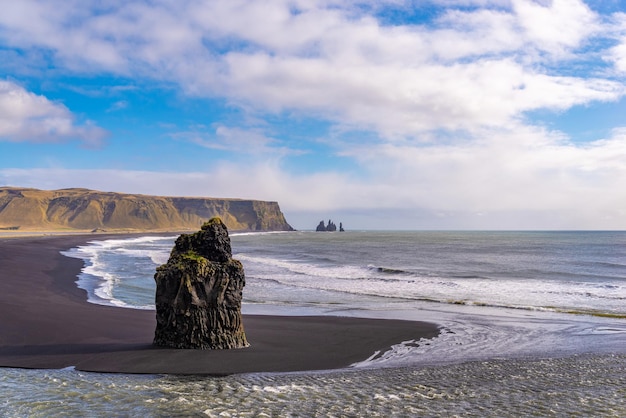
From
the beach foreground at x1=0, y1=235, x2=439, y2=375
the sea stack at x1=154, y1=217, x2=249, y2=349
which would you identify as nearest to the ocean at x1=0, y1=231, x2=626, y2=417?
the beach foreground at x1=0, y1=235, x2=439, y2=375

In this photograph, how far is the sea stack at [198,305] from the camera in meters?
11.5

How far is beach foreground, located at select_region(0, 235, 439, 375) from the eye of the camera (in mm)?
10281

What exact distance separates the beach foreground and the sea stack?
0.37 m

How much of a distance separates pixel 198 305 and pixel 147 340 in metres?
2.17

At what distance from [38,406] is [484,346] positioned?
1041 cm

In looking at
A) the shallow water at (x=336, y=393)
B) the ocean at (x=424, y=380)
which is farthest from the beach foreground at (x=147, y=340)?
the shallow water at (x=336, y=393)

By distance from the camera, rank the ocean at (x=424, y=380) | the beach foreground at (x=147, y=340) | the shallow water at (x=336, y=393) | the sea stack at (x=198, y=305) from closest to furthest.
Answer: the shallow water at (x=336, y=393) → the ocean at (x=424, y=380) → the beach foreground at (x=147, y=340) → the sea stack at (x=198, y=305)

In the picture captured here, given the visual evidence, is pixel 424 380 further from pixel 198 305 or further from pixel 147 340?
pixel 147 340

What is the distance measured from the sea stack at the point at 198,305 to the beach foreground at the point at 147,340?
37 centimetres

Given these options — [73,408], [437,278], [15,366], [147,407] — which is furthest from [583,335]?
[437,278]

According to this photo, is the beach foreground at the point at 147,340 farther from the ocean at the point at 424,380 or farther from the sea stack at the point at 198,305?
the ocean at the point at 424,380

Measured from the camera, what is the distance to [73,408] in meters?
7.18

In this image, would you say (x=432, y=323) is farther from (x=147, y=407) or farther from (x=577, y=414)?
(x=147, y=407)

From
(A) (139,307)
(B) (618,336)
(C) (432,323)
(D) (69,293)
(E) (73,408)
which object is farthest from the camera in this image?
(D) (69,293)
